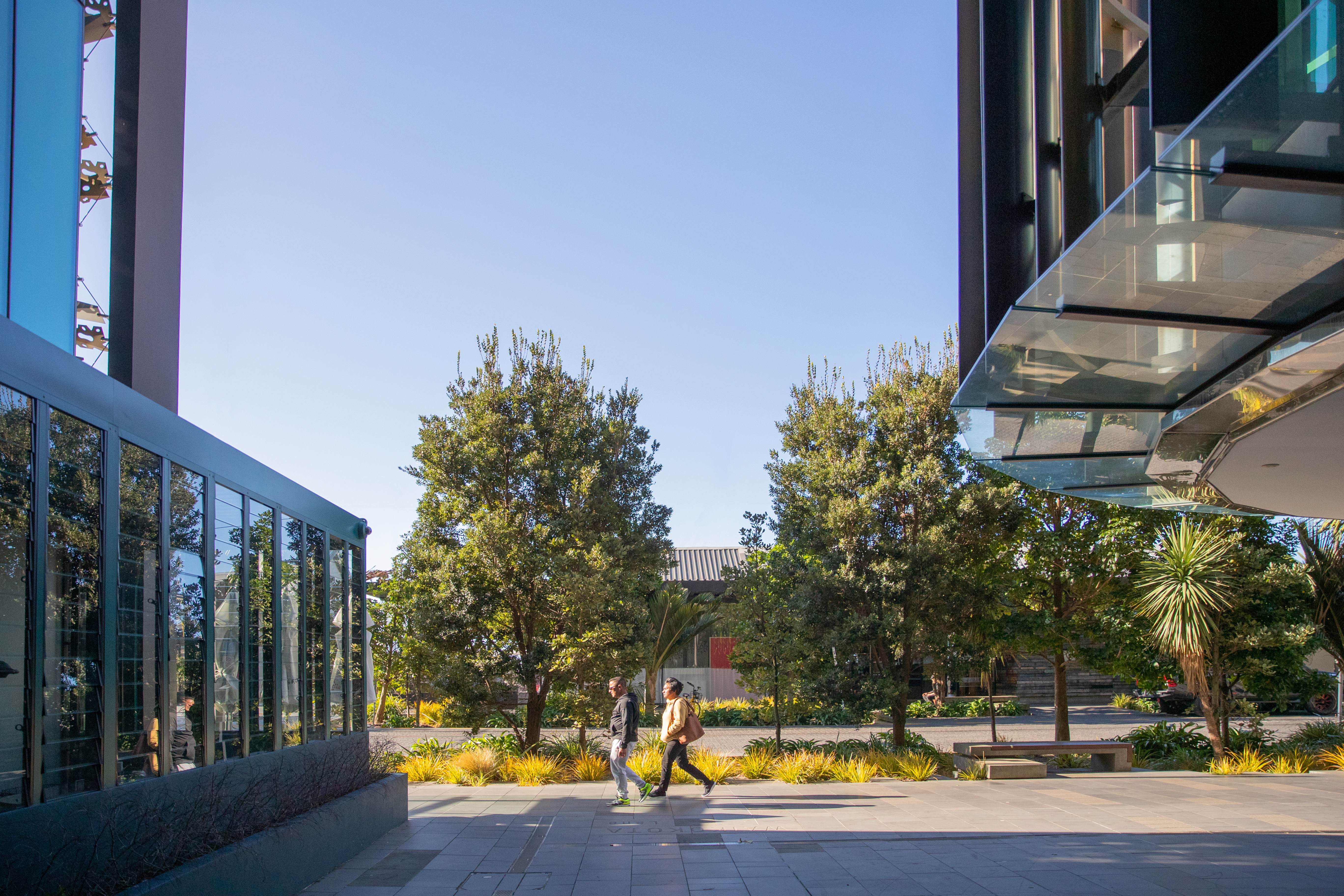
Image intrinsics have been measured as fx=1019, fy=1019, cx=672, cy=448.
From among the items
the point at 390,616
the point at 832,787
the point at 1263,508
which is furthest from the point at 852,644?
the point at 390,616

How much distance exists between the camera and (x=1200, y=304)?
6941 mm

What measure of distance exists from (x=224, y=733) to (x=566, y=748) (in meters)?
8.64

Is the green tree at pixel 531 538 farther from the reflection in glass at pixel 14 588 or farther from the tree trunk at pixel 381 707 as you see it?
the tree trunk at pixel 381 707

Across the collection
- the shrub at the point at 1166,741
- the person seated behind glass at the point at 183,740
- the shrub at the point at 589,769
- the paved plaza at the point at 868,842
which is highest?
the person seated behind glass at the point at 183,740

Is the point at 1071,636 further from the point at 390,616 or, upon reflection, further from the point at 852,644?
the point at 390,616

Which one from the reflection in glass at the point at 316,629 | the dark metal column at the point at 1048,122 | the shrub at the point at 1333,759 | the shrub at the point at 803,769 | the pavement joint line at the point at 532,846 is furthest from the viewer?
the shrub at the point at 1333,759

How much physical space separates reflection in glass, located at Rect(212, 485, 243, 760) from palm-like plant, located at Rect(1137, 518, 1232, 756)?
1376 centimetres

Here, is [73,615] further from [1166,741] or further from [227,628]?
[1166,741]

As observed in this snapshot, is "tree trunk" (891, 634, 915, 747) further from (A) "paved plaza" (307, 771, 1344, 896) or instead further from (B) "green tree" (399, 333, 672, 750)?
(B) "green tree" (399, 333, 672, 750)

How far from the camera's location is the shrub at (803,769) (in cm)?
1412

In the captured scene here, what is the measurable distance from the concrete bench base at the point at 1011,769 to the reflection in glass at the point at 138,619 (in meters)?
11.4

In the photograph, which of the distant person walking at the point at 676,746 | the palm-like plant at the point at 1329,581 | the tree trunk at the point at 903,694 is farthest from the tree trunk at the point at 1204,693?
the distant person walking at the point at 676,746

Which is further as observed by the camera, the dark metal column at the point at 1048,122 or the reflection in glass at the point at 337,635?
the reflection in glass at the point at 337,635

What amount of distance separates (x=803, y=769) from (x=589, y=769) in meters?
3.14
